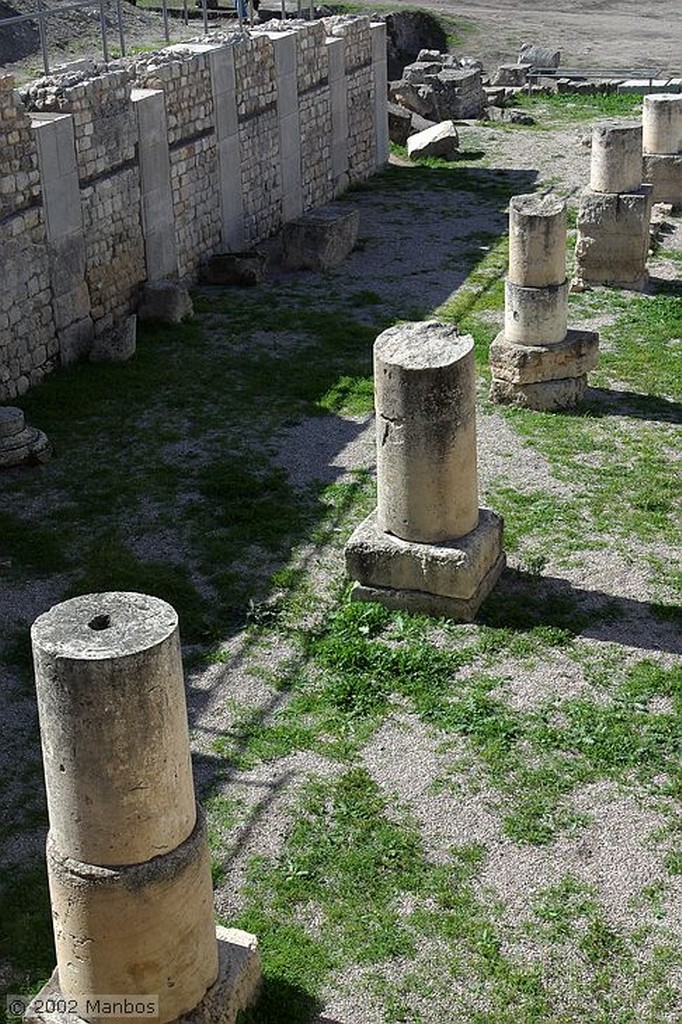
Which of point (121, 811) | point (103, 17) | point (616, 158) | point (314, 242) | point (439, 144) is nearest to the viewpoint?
point (121, 811)

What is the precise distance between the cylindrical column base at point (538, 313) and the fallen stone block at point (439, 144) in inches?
487

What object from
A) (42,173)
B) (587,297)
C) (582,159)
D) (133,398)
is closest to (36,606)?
(133,398)

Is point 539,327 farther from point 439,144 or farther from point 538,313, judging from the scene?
point 439,144

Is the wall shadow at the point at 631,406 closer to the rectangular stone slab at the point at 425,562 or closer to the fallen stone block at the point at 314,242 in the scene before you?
the rectangular stone slab at the point at 425,562

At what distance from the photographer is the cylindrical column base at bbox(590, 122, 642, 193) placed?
17.2 metres

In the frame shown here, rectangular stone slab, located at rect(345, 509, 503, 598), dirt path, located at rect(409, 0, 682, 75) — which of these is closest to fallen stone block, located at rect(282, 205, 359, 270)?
rectangular stone slab, located at rect(345, 509, 503, 598)

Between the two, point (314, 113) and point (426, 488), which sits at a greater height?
point (314, 113)

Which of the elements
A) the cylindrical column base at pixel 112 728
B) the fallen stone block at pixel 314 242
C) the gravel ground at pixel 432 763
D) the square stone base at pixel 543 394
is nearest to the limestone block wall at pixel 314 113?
the fallen stone block at pixel 314 242

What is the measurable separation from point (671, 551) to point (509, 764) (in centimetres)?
321

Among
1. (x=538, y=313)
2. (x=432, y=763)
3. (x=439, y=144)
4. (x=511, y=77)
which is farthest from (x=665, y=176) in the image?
(x=432, y=763)

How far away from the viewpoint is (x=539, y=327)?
13.8 m

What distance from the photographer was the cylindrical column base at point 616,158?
56.3ft

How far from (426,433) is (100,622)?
4.31m

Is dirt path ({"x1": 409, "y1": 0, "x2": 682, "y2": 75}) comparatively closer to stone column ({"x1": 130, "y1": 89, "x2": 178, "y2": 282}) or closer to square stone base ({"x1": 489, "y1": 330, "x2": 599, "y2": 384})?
stone column ({"x1": 130, "y1": 89, "x2": 178, "y2": 282})
